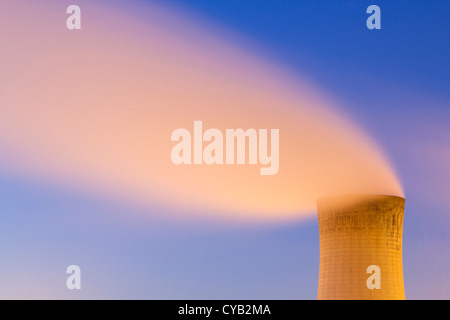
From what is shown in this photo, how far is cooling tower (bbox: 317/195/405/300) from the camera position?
28.5 meters

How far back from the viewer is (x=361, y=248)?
2838 centimetres

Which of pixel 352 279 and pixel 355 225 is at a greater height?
pixel 355 225

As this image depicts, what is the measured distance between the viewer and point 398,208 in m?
29.7

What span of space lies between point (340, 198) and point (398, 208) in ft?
7.80

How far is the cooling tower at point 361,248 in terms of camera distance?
28484 mm
